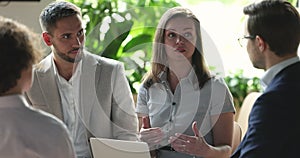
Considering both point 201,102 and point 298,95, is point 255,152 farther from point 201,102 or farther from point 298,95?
point 201,102

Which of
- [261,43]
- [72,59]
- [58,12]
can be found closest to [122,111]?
[72,59]

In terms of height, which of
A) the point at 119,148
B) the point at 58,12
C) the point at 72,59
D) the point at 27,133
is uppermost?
the point at 58,12

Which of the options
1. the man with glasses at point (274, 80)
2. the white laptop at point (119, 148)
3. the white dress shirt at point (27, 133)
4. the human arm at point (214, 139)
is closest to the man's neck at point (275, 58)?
the man with glasses at point (274, 80)

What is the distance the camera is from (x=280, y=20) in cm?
212

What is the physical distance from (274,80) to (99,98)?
1.04 meters

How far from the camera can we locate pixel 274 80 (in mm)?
2072

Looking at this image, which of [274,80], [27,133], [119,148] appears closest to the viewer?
[27,133]

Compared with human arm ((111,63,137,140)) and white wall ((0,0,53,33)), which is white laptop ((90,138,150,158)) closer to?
human arm ((111,63,137,140))

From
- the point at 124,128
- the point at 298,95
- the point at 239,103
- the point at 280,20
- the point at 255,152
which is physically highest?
the point at 280,20

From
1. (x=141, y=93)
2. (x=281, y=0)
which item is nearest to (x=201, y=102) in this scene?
(x=141, y=93)

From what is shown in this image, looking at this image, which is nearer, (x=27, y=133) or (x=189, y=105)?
(x=27, y=133)

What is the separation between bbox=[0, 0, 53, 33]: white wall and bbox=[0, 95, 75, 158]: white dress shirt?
2.22 metres

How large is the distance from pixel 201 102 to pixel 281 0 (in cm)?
76

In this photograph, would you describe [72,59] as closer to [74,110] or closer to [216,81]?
[74,110]
